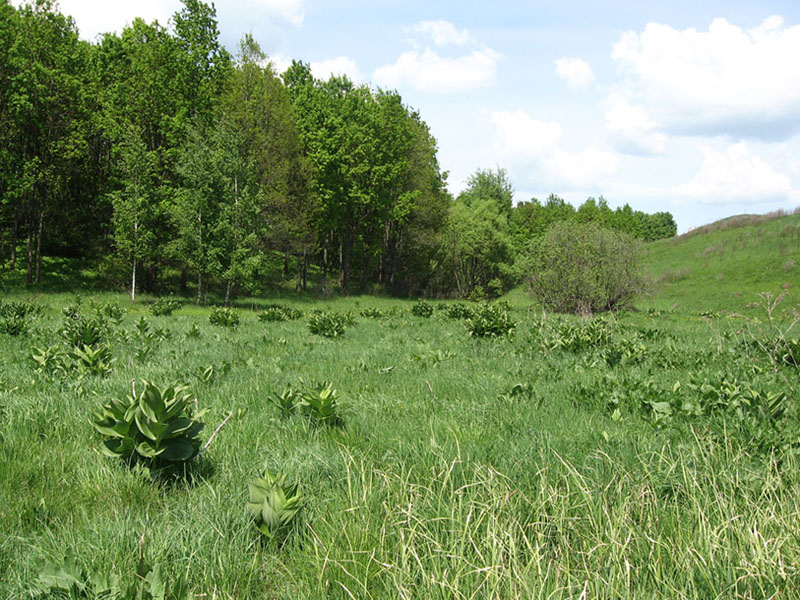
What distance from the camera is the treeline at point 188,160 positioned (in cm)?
2641

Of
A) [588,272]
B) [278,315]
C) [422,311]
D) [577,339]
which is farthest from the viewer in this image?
[588,272]

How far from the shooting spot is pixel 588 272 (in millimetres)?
25359

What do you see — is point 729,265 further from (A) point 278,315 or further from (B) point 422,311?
(A) point 278,315

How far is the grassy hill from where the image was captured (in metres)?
32.7

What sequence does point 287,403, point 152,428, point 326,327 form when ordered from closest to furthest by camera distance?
point 152,428 < point 287,403 < point 326,327

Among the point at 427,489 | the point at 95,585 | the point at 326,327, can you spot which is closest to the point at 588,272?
the point at 326,327

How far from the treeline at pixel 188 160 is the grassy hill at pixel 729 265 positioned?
839 inches

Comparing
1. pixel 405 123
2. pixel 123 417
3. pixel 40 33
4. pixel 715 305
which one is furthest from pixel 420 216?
pixel 123 417

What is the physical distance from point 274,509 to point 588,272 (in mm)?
25412

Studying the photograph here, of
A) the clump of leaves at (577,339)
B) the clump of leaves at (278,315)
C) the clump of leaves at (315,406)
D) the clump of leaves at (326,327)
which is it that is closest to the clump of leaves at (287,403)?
the clump of leaves at (315,406)

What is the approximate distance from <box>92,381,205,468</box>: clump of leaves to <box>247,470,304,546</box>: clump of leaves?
0.77 metres

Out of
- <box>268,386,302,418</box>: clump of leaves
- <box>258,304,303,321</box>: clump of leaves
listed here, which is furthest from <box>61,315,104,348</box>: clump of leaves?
<box>258,304,303,321</box>: clump of leaves

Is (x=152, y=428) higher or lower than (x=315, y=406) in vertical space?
higher

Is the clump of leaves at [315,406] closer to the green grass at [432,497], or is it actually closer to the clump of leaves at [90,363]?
the green grass at [432,497]
